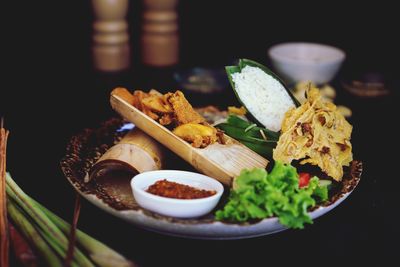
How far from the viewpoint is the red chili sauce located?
1739mm

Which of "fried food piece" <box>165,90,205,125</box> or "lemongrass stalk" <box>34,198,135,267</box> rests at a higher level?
"fried food piece" <box>165,90,205,125</box>

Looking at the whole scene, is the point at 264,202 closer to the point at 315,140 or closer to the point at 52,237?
the point at 315,140

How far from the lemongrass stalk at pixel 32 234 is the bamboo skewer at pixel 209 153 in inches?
22.1

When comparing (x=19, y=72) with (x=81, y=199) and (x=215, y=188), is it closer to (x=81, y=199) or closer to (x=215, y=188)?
(x=81, y=199)

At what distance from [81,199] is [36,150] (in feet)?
1.82

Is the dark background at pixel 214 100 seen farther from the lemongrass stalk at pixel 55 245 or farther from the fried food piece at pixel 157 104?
the fried food piece at pixel 157 104

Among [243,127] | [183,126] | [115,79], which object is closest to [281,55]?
[115,79]

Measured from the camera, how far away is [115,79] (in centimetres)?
324

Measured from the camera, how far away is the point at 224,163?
1928 mm

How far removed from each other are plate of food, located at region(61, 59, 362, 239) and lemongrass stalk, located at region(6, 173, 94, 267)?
0.17m

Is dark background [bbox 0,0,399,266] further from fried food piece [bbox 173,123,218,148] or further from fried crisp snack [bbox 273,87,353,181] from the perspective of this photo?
fried food piece [bbox 173,123,218,148]

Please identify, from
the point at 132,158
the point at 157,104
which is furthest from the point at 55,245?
the point at 157,104

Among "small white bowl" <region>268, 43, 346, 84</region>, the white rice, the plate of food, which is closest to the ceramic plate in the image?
the plate of food

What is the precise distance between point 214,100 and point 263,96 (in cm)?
72
